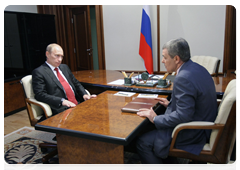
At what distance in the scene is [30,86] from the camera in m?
2.38

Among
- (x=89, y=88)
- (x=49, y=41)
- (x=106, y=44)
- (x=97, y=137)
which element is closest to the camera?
(x=97, y=137)

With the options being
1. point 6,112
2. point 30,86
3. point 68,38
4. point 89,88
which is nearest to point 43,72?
point 30,86

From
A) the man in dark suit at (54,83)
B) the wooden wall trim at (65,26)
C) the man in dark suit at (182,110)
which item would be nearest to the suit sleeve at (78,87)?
the man in dark suit at (54,83)

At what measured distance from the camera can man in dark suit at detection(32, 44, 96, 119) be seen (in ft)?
7.37

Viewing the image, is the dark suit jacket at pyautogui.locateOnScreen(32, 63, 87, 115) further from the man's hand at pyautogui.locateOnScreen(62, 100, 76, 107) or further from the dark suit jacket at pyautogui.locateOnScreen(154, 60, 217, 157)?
the dark suit jacket at pyautogui.locateOnScreen(154, 60, 217, 157)

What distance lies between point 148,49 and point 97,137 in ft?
11.7

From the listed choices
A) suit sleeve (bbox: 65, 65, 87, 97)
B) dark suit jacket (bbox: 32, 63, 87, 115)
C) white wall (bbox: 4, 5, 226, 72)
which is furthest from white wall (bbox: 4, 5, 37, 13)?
dark suit jacket (bbox: 32, 63, 87, 115)

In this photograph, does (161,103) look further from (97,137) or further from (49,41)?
(49,41)

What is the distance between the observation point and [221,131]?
143cm

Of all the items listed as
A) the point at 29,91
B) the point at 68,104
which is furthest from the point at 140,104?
the point at 29,91

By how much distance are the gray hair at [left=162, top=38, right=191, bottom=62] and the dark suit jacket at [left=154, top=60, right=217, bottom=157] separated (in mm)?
59

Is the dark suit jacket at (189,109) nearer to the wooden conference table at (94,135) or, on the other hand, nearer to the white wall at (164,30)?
the wooden conference table at (94,135)
